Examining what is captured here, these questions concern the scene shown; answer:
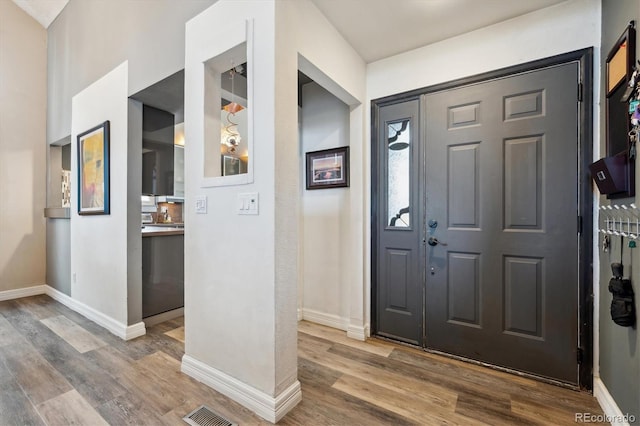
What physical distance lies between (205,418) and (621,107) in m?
2.80

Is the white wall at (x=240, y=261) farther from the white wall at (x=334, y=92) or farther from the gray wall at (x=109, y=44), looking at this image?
the gray wall at (x=109, y=44)

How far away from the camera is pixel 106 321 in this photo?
2785 mm

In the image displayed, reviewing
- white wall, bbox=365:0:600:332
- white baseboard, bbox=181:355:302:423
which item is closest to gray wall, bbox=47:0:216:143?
white wall, bbox=365:0:600:332

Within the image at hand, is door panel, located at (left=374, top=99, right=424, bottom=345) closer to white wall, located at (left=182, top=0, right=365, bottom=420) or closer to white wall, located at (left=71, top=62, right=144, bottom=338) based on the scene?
white wall, located at (left=182, top=0, right=365, bottom=420)

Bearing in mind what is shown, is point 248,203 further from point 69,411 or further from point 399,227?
point 69,411

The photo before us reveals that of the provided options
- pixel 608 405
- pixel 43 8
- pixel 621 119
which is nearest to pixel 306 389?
pixel 608 405

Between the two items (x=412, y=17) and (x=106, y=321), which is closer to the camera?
(x=412, y=17)

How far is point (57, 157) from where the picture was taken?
13.5ft

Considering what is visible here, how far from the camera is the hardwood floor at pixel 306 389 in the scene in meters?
1.58

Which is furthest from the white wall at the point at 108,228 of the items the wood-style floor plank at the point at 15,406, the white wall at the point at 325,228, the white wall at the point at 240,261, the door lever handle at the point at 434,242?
the door lever handle at the point at 434,242

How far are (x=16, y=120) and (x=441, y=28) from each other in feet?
17.5

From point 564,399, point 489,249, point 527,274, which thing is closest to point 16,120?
point 489,249

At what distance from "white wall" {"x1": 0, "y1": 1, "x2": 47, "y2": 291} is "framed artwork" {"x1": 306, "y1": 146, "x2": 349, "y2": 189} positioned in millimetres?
4042

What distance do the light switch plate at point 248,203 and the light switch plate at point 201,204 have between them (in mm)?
344
